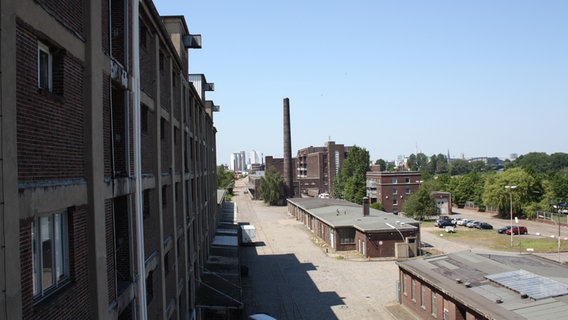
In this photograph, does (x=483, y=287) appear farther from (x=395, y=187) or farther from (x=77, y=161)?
(x=395, y=187)

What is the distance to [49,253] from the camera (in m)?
6.39

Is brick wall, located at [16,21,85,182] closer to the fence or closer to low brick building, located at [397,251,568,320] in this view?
low brick building, located at [397,251,568,320]

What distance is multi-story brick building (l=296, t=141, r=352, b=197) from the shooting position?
355 feet

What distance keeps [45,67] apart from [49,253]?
2680mm

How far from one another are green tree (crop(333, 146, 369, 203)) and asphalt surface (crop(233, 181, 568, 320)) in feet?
81.8

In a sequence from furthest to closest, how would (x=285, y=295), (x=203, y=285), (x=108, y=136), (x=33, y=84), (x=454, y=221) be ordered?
(x=454, y=221) → (x=285, y=295) → (x=203, y=285) → (x=108, y=136) → (x=33, y=84)

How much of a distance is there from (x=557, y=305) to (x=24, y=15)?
18.6m

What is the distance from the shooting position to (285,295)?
98.1ft

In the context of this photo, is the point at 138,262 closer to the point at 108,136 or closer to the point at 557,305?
the point at 108,136

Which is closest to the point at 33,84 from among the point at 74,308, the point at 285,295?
the point at 74,308

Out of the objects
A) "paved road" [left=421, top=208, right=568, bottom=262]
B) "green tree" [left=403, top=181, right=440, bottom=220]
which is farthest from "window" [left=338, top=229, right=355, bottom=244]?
"green tree" [left=403, top=181, right=440, bottom=220]

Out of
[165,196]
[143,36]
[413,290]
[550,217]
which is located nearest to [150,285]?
[165,196]

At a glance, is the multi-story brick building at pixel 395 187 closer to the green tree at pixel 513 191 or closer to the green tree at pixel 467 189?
the green tree at pixel 513 191

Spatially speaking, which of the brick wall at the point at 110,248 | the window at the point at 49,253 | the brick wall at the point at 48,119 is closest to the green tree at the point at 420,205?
the brick wall at the point at 110,248
